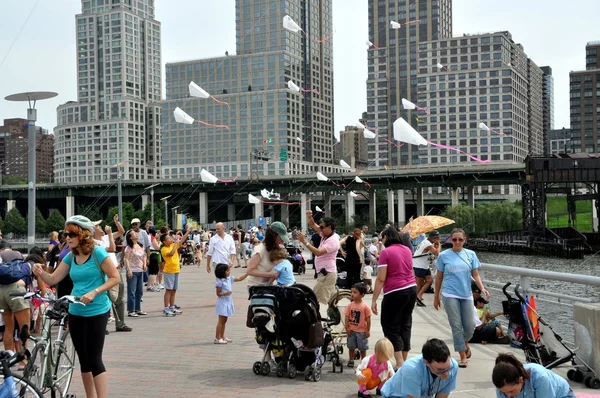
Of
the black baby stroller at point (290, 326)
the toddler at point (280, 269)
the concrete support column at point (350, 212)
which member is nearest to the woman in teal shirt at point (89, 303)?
the black baby stroller at point (290, 326)

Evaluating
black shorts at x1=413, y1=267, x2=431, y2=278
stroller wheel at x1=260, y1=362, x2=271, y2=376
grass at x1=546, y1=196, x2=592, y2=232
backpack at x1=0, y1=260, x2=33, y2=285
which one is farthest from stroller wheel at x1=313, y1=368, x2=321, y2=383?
grass at x1=546, y1=196, x2=592, y2=232

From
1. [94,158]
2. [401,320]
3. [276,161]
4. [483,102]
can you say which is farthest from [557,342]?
[94,158]

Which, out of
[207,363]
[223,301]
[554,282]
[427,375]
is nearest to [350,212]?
[554,282]

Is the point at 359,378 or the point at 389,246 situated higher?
the point at 389,246

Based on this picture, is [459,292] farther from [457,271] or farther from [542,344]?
[542,344]

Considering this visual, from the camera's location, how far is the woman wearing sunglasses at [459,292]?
28.4 feet

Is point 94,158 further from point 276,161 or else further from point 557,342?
point 557,342

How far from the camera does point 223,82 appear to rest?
153 metres

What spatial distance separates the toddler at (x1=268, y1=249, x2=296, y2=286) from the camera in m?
9.27

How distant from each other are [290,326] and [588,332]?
3.28 meters

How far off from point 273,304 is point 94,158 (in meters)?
188

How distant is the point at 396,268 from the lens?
8.34m

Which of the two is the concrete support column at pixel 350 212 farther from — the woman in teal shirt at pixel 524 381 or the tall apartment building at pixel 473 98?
the woman in teal shirt at pixel 524 381

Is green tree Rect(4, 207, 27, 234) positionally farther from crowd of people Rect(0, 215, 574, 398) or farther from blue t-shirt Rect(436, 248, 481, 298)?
blue t-shirt Rect(436, 248, 481, 298)
